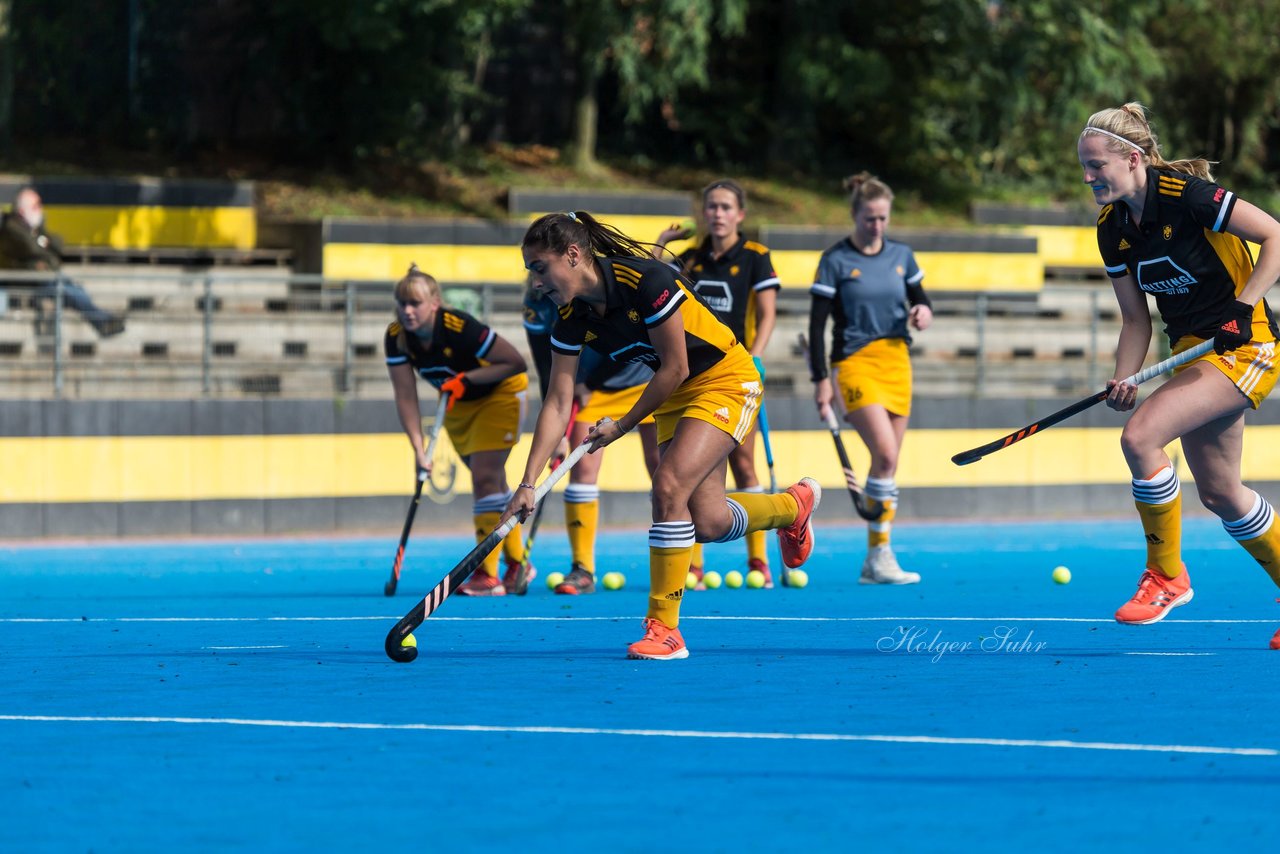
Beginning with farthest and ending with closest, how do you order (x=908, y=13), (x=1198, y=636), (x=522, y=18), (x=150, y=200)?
(x=908, y=13)
(x=522, y=18)
(x=150, y=200)
(x=1198, y=636)

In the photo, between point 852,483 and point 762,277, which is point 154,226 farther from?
point 762,277

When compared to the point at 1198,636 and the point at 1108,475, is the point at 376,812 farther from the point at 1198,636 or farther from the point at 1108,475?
the point at 1108,475

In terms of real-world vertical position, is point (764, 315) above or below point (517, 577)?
above

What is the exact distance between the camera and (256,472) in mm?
14445

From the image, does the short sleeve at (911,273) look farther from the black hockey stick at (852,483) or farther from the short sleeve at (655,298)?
the short sleeve at (655,298)

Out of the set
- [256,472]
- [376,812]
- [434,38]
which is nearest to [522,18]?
[434,38]

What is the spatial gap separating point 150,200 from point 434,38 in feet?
14.5

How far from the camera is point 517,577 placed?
33.2 ft

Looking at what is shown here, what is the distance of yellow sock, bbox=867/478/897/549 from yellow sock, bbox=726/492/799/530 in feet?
8.55

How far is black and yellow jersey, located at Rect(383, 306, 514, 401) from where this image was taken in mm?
9875

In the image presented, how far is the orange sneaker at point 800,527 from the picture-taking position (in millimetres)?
8109

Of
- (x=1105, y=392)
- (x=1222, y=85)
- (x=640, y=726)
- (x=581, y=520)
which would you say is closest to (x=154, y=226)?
(x=581, y=520)

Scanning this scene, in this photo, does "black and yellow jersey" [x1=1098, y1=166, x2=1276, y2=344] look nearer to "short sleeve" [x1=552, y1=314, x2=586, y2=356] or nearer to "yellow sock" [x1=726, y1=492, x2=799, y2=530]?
"yellow sock" [x1=726, y1=492, x2=799, y2=530]

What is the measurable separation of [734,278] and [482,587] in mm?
2101
